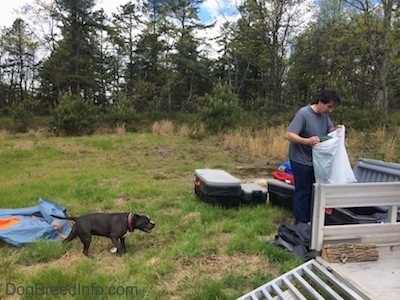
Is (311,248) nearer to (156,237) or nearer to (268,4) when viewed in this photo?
(156,237)

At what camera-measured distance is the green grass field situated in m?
2.54

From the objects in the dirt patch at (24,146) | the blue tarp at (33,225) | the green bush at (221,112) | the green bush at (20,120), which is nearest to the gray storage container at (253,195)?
the blue tarp at (33,225)

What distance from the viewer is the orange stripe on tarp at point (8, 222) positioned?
3492 millimetres

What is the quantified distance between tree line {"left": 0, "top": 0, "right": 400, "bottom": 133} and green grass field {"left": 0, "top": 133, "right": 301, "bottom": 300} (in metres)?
13.2

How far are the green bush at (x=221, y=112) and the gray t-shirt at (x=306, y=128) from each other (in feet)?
30.9

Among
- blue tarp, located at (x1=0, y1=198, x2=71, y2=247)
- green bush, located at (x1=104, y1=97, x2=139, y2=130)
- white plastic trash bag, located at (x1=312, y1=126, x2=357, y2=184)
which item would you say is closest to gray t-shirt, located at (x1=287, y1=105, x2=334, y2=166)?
white plastic trash bag, located at (x1=312, y1=126, x2=357, y2=184)

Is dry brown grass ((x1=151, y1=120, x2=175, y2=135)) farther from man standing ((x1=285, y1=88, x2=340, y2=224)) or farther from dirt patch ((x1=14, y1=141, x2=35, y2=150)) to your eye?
man standing ((x1=285, y1=88, x2=340, y2=224))

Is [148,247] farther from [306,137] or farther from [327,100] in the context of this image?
[327,100]

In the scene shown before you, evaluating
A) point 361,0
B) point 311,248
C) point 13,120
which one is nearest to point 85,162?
point 311,248

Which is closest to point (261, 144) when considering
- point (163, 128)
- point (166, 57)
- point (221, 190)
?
point (221, 190)

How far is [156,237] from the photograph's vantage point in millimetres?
3545

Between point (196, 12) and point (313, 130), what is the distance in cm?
2533

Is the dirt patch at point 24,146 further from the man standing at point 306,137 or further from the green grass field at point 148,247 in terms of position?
the man standing at point 306,137

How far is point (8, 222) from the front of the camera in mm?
3576
